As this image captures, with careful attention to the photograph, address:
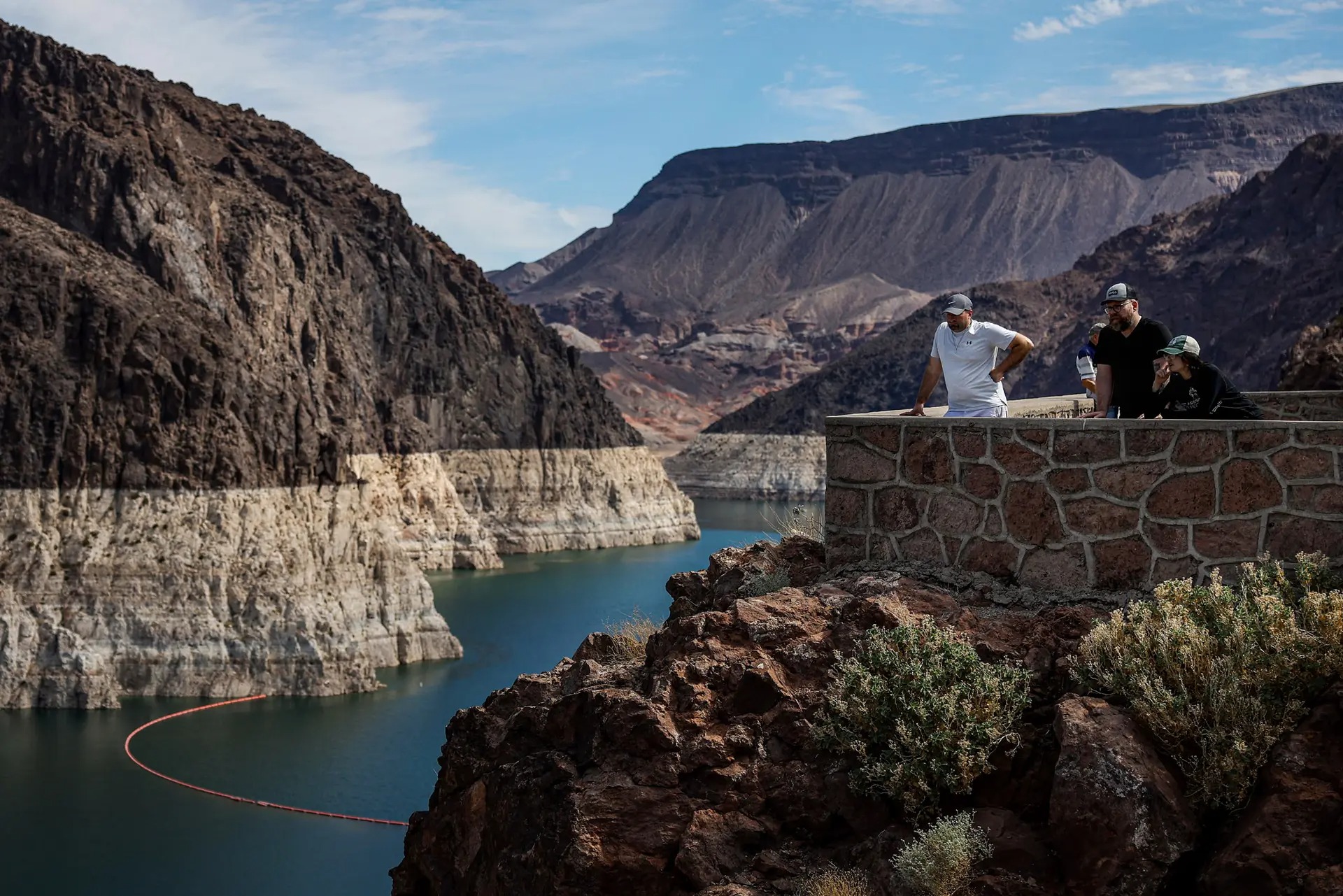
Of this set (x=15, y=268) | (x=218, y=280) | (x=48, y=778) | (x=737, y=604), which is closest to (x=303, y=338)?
(x=218, y=280)

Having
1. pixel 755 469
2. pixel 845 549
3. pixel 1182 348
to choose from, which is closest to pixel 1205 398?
pixel 1182 348

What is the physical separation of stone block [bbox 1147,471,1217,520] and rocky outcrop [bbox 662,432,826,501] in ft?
433

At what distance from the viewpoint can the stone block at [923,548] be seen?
10828 millimetres

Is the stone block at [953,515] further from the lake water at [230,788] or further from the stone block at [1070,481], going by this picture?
the lake water at [230,788]

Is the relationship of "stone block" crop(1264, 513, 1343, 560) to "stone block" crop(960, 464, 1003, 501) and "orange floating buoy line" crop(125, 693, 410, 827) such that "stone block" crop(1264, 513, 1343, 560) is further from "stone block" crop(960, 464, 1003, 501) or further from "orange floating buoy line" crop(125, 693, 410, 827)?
"orange floating buoy line" crop(125, 693, 410, 827)

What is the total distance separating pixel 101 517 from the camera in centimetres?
4112

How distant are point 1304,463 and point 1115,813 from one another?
2666 mm

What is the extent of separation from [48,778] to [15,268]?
57.5ft

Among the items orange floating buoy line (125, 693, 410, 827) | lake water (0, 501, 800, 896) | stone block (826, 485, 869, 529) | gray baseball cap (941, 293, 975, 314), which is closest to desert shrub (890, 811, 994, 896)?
stone block (826, 485, 869, 529)

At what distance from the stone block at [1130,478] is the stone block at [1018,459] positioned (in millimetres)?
392

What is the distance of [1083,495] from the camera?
10.1 metres

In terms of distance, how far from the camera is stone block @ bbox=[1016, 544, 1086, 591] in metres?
10.1

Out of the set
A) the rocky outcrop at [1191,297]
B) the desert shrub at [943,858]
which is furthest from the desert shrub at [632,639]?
the rocky outcrop at [1191,297]

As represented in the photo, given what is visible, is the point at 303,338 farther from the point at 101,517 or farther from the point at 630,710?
the point at 630,710
